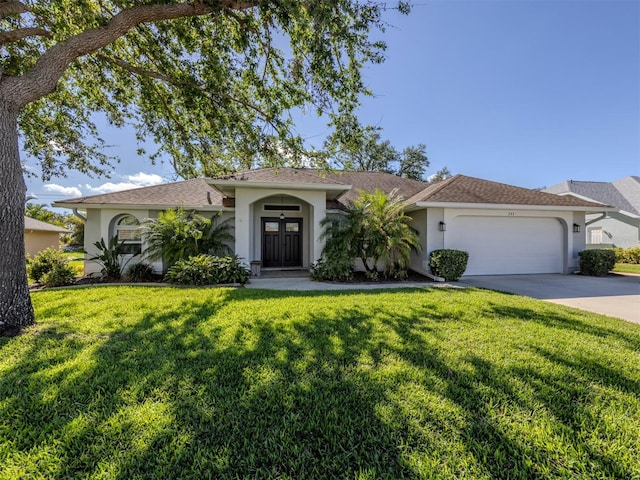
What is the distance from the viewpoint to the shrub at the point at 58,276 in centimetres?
837

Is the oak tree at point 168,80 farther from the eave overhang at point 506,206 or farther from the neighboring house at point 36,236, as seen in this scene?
the neighboring house at point 36,236

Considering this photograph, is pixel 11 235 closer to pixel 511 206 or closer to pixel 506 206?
pixel 506 206

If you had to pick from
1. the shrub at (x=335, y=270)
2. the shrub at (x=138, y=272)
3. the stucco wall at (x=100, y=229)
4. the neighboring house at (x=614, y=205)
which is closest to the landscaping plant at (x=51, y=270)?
the stucco wall at (x=100, y=229)

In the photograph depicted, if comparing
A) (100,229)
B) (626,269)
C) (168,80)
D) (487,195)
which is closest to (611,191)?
(626,269)

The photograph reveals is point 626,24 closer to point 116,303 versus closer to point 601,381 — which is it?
point 601,381

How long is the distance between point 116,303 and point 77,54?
5.12 m

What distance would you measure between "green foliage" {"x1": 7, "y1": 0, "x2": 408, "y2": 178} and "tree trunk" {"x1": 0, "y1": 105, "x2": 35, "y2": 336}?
5.96 feet

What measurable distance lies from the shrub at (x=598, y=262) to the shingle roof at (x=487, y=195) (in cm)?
192

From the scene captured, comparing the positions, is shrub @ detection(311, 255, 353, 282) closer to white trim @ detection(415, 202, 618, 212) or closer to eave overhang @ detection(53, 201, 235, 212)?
white trim @ detection(415, 202, 618, 212)

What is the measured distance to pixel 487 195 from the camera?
10.6 meters

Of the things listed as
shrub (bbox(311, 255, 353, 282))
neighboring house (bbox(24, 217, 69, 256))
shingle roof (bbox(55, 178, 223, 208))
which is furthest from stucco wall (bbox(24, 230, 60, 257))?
shrub (bbox(311, 255, 353, 282))

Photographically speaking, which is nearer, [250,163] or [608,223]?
[250,163]

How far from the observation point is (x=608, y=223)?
1862cm

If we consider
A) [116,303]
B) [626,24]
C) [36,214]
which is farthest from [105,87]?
[36,214]
